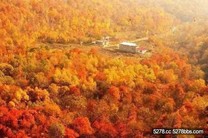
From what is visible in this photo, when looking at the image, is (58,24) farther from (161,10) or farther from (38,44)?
(161,10)

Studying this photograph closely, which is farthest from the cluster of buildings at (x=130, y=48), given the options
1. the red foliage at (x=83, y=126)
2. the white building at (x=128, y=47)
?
the red foliage at (x=83, y=126)

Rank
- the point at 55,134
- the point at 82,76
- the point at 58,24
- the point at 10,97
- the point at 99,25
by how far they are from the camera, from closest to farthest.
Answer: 1. the point at 55,134
2. the point at 10,97
3. the point at 82,76
4. the point at 58,24
5. the point at 99,25

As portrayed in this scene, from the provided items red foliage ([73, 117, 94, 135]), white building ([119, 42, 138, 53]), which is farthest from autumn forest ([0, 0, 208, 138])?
white building ([119, 42, 138, 53])

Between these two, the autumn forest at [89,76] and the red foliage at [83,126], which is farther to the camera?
the autumn forest at [89,76]

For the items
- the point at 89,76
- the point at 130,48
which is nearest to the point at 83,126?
the point at 89,76

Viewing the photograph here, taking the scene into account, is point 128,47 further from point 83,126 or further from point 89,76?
point 83,126

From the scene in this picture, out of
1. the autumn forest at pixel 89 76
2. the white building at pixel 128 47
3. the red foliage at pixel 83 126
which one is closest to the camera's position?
the red foliage at pixel 83 126

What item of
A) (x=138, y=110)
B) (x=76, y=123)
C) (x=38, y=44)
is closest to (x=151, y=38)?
(x=38, y=44)

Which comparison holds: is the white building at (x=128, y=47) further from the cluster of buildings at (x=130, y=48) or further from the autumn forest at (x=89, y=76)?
the autumn forest at (x=89, y=76)
